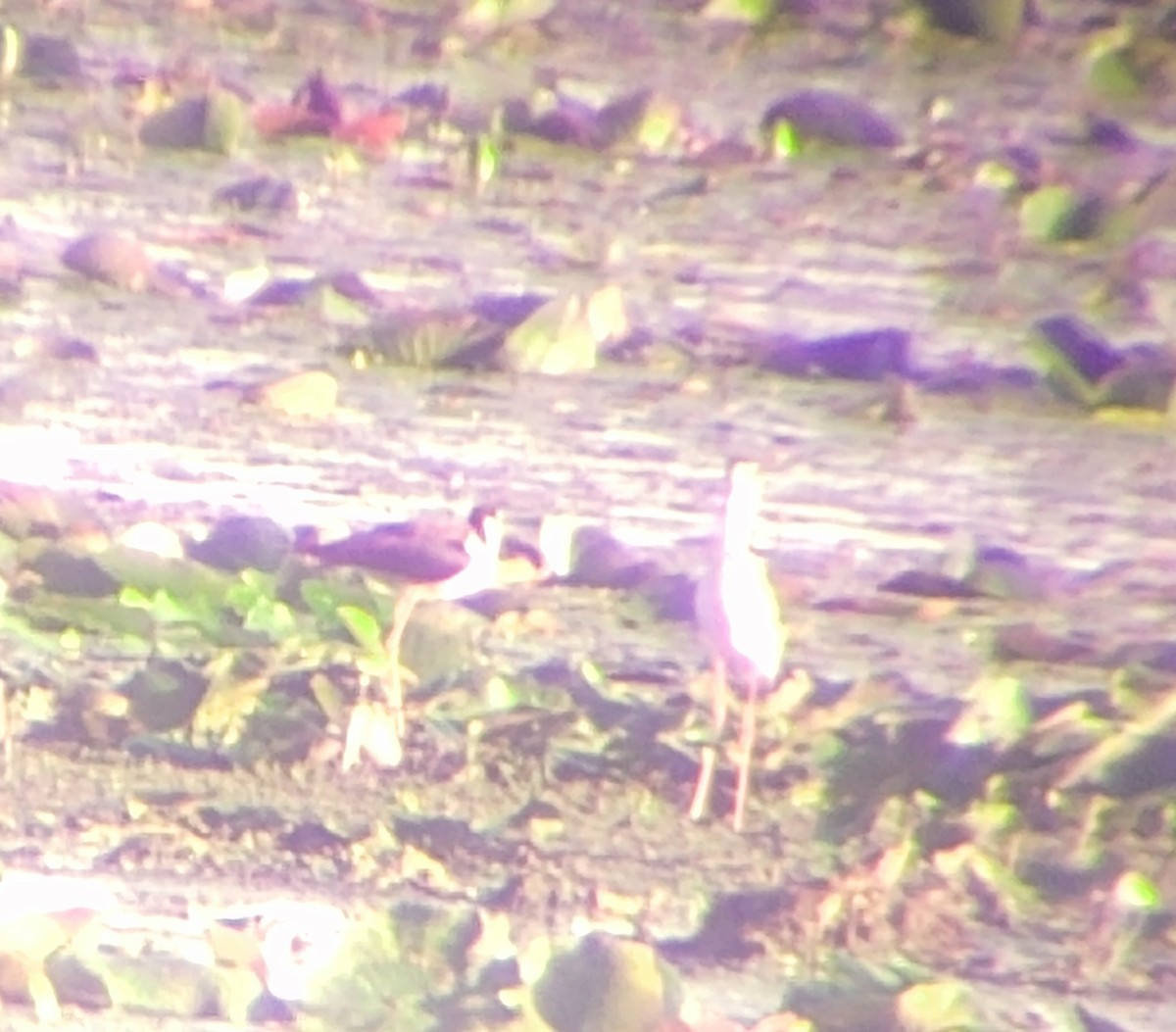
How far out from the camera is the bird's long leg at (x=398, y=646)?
28.0 inches

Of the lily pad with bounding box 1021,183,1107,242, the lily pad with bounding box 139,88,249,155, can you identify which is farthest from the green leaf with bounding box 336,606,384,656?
the lily pad with bounding box 1021,183,1107,242

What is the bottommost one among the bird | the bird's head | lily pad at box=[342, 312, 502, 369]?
the bird

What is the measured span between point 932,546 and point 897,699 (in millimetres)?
79

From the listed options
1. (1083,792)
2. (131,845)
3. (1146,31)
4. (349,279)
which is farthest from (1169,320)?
(131,845)

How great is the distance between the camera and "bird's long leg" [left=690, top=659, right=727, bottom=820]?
71 centimetres

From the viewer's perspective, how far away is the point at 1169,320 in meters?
0.66

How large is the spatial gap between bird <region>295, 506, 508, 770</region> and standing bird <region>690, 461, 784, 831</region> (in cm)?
10

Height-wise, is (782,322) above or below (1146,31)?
below

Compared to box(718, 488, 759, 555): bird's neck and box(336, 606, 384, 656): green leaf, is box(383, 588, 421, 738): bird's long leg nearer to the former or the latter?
box(336, 606, 384, 656): green leaf

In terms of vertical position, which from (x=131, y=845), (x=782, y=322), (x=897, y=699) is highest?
(x=782, y=322)

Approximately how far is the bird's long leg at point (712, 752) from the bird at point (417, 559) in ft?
0.36

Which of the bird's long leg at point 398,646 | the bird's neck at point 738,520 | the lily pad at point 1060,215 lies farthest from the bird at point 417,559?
the lily pad at point 1060,215

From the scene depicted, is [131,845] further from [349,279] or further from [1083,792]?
[1083,792]

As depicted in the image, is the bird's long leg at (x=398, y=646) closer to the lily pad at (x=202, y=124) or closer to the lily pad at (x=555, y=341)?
the lily pad at (x=555, y=341)
